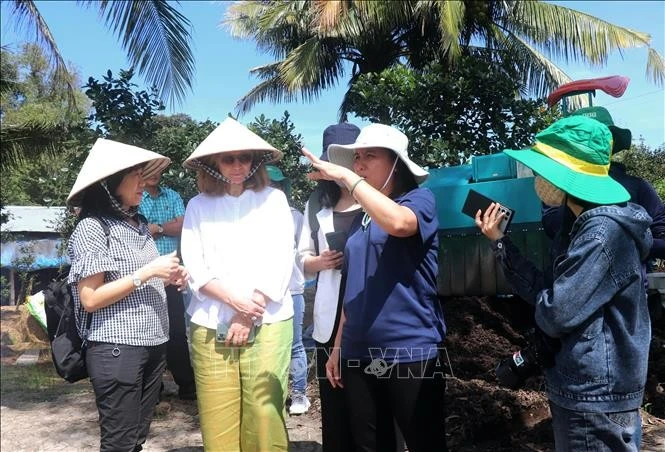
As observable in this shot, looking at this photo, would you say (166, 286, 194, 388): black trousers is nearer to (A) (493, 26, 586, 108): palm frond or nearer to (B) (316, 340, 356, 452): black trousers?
(B) (316, 340, 356, 452): black trousers

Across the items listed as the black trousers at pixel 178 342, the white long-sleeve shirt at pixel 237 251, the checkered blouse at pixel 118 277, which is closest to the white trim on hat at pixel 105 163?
the checkered blouse at pixel 118 277

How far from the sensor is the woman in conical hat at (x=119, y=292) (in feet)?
7.92

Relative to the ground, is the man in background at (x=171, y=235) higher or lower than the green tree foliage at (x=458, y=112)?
lower

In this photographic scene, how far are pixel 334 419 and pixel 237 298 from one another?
76cm

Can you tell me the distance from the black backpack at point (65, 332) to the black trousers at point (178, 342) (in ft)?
2.90

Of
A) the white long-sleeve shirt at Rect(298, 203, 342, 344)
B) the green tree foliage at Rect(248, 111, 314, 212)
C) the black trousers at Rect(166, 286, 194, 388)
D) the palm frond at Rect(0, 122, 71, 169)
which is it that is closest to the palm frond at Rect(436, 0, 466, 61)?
the green tree foliage at Rect(248, 111, 314, 212)

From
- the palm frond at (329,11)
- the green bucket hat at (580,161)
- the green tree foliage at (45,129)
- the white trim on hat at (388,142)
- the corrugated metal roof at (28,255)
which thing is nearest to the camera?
the green bucket hat at (580,161)

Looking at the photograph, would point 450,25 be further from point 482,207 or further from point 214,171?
point 482,207

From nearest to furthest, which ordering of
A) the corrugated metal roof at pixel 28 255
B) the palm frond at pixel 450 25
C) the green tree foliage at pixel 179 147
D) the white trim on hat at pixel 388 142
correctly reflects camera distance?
the white trim on hat at pixel 388 142, the green tree foliage at pixel 179 147, the palm frond at pixel 450 25, the corrugated metal roof at pixel 28 255

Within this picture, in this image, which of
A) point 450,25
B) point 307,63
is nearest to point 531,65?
point 450,25

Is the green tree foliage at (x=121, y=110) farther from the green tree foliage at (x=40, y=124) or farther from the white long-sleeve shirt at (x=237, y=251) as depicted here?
the white long-sleeve shirt at (x=237, y=251)

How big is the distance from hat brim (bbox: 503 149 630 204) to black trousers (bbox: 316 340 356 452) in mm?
1270

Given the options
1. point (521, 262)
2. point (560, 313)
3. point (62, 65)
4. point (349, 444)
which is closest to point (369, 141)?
point (521, 262)

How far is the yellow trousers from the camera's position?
2504mm
